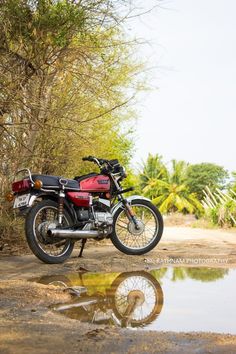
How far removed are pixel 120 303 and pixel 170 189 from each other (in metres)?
42.6

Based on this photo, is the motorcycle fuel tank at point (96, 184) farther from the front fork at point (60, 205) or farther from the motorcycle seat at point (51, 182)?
the front fork at point (60, 205)

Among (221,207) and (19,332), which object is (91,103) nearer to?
(19,332)

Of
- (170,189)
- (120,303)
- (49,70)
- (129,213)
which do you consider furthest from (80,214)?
(170,189)

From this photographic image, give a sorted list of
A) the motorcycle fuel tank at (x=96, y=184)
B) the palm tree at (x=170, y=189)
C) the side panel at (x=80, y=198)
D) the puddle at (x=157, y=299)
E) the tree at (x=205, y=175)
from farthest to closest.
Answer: the tree at (x=205, y=175) < the palm tree at (x=170, y=189) < the motorcycle fuel tank at (x=96, y=184) < the side panel at (x=80, y=198) < the puddle at (x=157, y=299)

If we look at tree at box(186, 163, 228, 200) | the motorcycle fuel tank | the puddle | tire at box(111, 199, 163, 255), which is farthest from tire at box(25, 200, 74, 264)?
tree at box(186, 163, 228, 200)

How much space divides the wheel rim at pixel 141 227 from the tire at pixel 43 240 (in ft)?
3.68

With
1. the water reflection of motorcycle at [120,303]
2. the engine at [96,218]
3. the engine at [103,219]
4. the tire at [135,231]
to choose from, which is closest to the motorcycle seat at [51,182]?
the engine at [96,218]

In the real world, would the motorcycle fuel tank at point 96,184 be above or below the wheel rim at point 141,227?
above

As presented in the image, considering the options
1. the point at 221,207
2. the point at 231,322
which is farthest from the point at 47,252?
the point at 221,207

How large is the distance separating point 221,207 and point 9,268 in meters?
15.5

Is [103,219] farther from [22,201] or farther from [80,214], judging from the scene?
[22,201]

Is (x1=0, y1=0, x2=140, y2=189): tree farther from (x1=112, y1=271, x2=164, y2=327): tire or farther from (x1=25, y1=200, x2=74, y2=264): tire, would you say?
(x1=112, y1=271, x2=164, y2=327): tire

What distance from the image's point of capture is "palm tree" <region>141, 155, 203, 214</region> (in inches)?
1810

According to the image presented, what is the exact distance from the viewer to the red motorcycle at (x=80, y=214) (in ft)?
23.1
